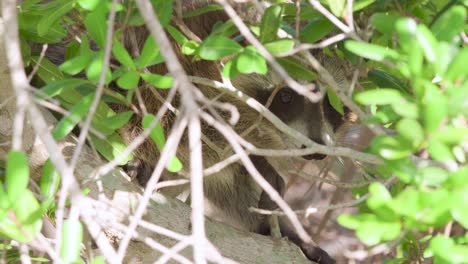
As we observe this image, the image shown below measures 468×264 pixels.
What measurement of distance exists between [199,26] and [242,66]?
3.80ft

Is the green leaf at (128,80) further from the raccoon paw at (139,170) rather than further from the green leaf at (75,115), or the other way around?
the raccoon paw at (139,170)

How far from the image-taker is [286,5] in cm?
183

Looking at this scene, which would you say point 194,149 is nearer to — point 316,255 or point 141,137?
point 141,137

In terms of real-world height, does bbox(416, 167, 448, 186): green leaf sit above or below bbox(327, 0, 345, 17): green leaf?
below

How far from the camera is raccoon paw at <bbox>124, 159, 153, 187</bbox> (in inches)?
106

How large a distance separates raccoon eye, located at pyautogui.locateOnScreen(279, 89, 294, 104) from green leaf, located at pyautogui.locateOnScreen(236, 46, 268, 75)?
3.97 ft

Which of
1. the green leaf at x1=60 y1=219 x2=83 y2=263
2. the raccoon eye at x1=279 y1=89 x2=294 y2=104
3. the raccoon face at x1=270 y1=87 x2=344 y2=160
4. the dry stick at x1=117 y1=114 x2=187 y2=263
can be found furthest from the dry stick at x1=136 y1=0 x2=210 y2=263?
the raccoon eye at x1=279 y1=89 x2=294 y2=104

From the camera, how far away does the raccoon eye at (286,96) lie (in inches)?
108

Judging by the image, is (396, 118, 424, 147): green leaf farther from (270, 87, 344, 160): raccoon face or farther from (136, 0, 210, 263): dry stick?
(270, 87, 344, 160): raccoon face

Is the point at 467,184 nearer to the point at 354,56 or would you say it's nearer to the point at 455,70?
the point at 455,70

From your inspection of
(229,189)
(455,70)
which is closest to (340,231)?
(229,189)

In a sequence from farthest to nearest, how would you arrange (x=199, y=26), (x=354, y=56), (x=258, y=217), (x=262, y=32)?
(x=258, y=217), (x=199, y=26), (x=354, y=56), (x=262, y=32)

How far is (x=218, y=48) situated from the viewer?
157cm

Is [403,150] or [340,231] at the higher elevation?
[403,150]
